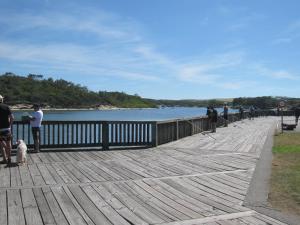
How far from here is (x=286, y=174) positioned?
373 inches

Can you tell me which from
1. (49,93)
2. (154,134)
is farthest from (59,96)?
(154,134)

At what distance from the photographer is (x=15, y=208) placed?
6.25 meters

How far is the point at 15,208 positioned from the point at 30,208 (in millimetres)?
218

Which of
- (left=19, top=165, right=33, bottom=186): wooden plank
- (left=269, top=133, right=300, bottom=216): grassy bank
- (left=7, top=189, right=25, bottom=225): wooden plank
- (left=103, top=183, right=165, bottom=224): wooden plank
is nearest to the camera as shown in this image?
(left=7, top=189, right=25, bottom=225): wooden plank

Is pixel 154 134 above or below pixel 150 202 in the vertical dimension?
above

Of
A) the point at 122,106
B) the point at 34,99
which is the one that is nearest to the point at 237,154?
the point at 34,99

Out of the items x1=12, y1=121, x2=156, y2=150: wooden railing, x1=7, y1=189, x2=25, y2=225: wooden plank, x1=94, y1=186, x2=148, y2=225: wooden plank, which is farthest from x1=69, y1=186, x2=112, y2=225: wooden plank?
x1=12, y1=121, x2=156, y2=150: wooden railing

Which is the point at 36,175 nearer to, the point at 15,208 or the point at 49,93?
the point at 15,208

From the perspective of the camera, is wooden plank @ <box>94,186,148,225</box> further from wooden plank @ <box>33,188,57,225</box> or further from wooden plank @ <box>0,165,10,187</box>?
wooden plank @ <box>0,165,10,187</box>

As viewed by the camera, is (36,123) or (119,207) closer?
(119,207)

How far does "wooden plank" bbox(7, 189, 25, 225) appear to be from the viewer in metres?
5.64

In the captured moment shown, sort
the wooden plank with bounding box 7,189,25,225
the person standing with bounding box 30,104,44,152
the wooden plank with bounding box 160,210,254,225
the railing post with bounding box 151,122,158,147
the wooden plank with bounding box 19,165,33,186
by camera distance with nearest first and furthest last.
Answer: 1. the wooden plank with bounding box 7,189,25,225
2. the wooden plank with bounding box 160,210,254,225
3. the wooden plank with bounding box 19,165,33,186
4. the person standing with bounding box 30,104,44,152
5. the railing post with bounding box 151,122,158,147

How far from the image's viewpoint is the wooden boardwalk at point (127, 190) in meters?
5.94

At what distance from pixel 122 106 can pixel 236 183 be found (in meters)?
172
